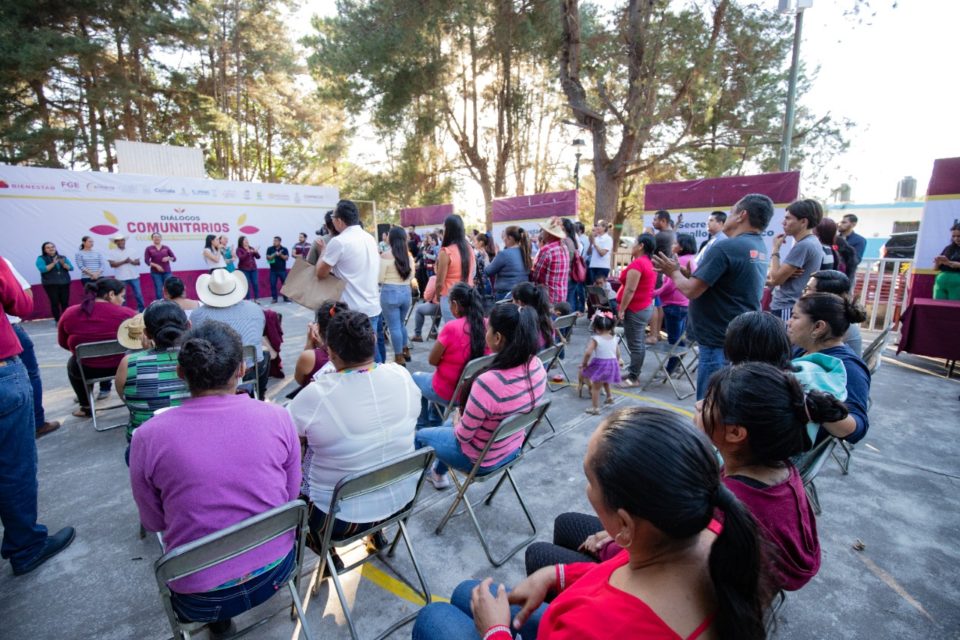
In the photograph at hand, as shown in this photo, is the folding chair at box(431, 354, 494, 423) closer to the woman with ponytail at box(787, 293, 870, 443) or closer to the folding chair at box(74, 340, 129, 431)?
the woman with ponytail at box(787, 293, 870, 443)

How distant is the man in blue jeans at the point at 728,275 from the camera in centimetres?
301

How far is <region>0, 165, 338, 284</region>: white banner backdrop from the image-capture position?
30.2 feet

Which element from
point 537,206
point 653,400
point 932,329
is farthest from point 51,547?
point 537,206

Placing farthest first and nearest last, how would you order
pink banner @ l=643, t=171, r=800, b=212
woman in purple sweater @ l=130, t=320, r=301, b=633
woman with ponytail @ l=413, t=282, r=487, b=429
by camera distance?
1. pink banner @ l=643, t=171, r=800, b=212
2. woman with ponytail @ l=413, t=282, r=487, b=429
3. woman in purple sweater @ l=130, t=320, r=301, b=633

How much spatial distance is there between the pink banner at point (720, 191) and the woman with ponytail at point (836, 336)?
6.76m

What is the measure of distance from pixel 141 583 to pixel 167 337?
1.36 m

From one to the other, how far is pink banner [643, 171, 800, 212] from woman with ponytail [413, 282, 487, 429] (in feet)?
22.7

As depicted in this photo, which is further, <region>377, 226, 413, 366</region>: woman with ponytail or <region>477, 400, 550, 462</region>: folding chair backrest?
<region>377, 226, 413, 366</region>: woman with ponytail

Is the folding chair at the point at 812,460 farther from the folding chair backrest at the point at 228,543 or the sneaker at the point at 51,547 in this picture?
the sneaker at the point at 51,547

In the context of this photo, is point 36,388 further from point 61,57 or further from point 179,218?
point 61,57

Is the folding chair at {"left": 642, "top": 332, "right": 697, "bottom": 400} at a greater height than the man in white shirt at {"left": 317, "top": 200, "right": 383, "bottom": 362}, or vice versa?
the man in white shirt at {"left": 317, "top": 200, "right": 383, "bottom": 362}

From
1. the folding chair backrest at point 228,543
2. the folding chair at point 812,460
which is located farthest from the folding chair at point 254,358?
the folding chair at point 812,460

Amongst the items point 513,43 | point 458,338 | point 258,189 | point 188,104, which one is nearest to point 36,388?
point 458,338

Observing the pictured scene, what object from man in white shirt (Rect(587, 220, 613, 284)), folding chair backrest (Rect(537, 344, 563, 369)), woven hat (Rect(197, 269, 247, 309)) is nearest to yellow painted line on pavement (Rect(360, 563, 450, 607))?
folding chair backrest (Rect(537, 344, 563, 369))
